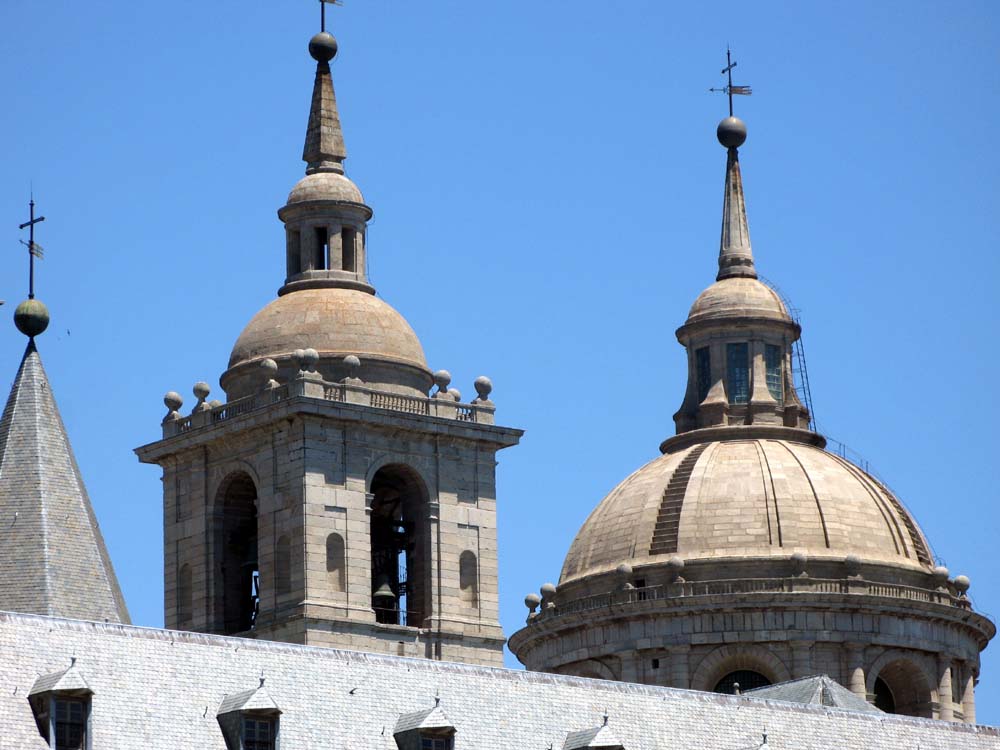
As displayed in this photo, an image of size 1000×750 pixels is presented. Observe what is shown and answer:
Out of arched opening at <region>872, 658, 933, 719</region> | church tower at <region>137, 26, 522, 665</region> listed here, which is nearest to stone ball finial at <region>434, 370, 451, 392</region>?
→ church tower at <region>137, 26, 522, 665</region>

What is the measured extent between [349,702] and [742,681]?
57.8 metres

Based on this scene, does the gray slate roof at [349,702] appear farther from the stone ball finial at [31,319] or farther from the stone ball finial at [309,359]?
the stone ball finial at [309,359]

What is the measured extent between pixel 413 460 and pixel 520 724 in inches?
968

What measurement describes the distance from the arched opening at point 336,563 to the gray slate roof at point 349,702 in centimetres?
1727

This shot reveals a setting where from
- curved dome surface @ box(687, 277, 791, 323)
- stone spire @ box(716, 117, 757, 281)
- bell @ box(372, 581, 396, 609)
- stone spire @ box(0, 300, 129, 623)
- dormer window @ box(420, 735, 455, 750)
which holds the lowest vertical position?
dormer window @ box(420, 735, 455, 750)

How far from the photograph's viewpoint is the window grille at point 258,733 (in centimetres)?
8494

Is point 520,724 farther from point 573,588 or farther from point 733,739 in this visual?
point 573,588

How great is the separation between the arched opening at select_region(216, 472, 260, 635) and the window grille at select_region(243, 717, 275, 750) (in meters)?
30.3

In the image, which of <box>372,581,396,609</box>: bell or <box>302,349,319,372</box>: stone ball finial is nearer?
<box>302,349,319,372</box>: stone ball finial

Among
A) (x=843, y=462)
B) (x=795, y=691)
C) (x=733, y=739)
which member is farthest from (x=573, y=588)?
(x=733, y=739)

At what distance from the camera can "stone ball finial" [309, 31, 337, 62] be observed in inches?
4867

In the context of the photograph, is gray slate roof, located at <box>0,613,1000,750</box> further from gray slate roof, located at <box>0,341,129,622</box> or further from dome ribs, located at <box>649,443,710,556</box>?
dome ribs, located at <box>649,443,710,556</box>

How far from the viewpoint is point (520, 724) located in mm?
91938

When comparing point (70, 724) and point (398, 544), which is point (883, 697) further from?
point (70, 724)
